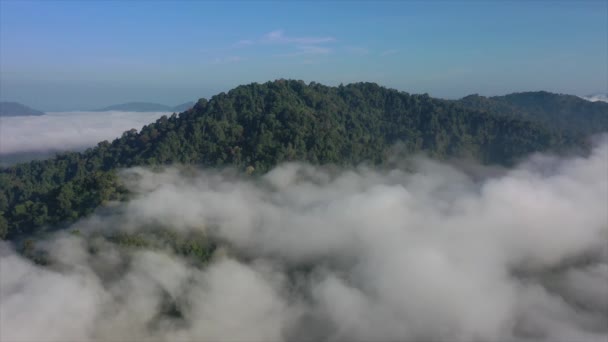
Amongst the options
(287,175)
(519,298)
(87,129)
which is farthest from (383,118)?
(87,129)

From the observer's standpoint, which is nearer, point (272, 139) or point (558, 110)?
point (272, 139)

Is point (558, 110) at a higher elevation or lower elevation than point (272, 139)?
higher

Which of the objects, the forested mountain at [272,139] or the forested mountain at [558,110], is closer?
the forested mountain at [272,139]

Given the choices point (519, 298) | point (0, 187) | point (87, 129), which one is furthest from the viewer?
point (87, 129)

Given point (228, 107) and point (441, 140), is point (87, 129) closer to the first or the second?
point (228, 107)
